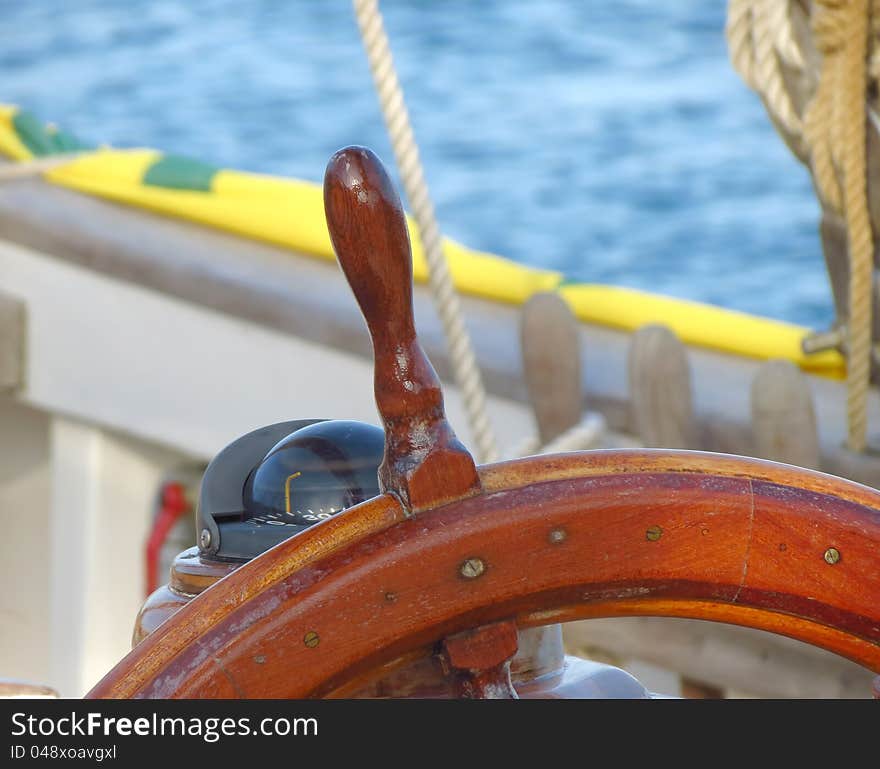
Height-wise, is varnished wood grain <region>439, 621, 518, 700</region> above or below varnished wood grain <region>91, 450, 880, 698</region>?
below

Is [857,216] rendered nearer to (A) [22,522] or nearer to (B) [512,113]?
(A) [22,522]

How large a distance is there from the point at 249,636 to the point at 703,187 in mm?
6201

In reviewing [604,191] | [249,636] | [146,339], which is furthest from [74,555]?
[604,191]

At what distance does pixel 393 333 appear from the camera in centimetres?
48

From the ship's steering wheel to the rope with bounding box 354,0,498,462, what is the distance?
0.88m

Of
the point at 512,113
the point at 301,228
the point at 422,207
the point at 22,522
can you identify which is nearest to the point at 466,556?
the point at 422,207

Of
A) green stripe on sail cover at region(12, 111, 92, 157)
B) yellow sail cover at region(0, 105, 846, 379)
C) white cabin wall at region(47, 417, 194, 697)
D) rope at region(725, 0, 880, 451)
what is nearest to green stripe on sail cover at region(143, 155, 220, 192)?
yellow sail cover at region(0, 105, 846, 379)

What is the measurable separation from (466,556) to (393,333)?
0.25 ft

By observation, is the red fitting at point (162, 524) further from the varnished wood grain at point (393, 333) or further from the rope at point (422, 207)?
the varnished wood grain at point (393, 333)

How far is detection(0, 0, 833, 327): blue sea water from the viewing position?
19.6 ft

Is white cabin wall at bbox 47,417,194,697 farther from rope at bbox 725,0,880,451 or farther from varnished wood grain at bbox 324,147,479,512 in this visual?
varnished wood grain at bbox 324,147,479,512

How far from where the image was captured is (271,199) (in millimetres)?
2088
